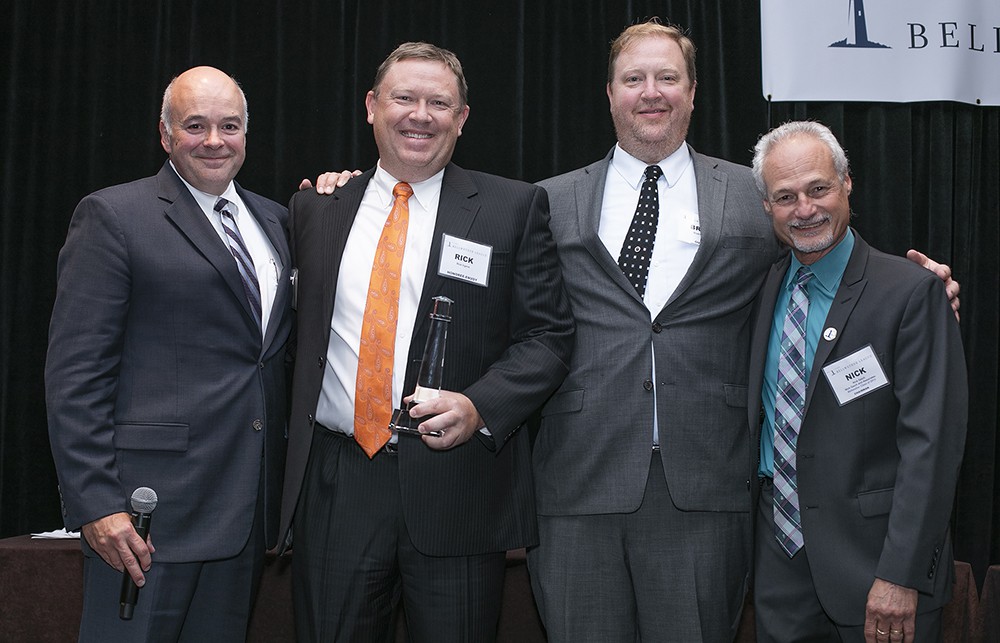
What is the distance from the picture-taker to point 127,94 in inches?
177

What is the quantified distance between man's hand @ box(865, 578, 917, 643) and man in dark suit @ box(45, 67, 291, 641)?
148 centimetres

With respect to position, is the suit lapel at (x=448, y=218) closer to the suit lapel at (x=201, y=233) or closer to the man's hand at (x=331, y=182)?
the man's hand at (x=331, y=182)

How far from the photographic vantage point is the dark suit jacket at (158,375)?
2.12 m

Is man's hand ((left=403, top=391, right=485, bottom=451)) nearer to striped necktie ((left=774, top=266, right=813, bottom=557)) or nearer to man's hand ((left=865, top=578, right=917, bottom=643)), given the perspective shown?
striped necktie ((left=774, top=266, right=813, bottom=557))

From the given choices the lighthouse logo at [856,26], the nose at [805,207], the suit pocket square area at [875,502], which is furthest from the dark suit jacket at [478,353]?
A: the lighthouse logo at [856,26]

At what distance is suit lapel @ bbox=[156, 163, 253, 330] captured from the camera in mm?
2250

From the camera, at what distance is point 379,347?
2.22 meters

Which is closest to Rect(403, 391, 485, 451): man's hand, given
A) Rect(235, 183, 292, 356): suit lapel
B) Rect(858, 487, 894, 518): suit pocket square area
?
Rect(235, 183, 292, 356): suit lapel

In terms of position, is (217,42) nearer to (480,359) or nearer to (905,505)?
(480,359)

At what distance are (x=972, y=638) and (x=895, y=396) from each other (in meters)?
1.57

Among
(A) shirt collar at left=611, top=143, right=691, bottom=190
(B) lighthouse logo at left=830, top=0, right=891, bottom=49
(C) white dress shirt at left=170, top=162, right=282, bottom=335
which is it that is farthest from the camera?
(B) lighthouse logo at left=830, top=0, right=891, bottom=49

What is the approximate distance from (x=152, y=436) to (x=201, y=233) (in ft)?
1.68

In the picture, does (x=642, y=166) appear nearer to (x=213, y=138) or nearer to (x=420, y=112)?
(x=420, y=112)

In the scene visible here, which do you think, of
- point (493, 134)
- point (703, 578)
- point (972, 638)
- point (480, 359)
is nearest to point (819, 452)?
point (703, 578)
